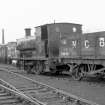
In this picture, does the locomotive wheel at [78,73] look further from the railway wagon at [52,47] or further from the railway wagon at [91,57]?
the railway wagon at [52,47]

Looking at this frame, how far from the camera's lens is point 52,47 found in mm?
15000

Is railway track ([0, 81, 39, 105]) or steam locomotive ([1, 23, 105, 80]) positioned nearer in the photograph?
railway track ([0, 81, 39, 105])

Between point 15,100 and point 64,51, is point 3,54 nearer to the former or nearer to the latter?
point 64,51

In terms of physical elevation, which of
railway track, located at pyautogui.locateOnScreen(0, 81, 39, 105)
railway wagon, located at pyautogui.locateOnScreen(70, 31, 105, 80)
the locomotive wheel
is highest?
railway wagon, located at pyautogui.locateOnScreen(70, 31, 105, 80)

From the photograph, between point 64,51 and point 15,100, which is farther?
point 64,51

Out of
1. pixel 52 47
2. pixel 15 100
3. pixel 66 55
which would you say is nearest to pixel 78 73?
pixel 66 55

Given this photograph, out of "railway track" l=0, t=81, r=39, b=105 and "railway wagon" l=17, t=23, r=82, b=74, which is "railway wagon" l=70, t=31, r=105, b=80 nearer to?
"railway wagon" l=17, t=23, r=82, b=74

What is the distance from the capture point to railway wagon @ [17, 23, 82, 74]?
45.2ft

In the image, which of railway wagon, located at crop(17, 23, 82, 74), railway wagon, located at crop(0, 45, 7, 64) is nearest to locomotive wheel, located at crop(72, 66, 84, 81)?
railway wagon, located at crop(17, 23, 82, 74)

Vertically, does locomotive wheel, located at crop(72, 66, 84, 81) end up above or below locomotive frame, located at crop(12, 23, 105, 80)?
below

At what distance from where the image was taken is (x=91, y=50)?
1152 centimetres

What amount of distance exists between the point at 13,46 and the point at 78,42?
15916 millimetres

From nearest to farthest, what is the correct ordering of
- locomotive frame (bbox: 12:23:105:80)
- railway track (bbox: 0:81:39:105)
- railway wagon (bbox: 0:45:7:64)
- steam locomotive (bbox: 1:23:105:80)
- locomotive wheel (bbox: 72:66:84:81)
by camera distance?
railway track (bbox: 0:81:39:105)
steam locomotive (bbox: 1:23:105:80)
locomotive frame (bbox: 12:23:105:80)
locomotive wheel (bbox: 72:66:84:81)
railway wagon (bbox: 0:45:7:64)

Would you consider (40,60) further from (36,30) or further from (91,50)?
(91,50)
